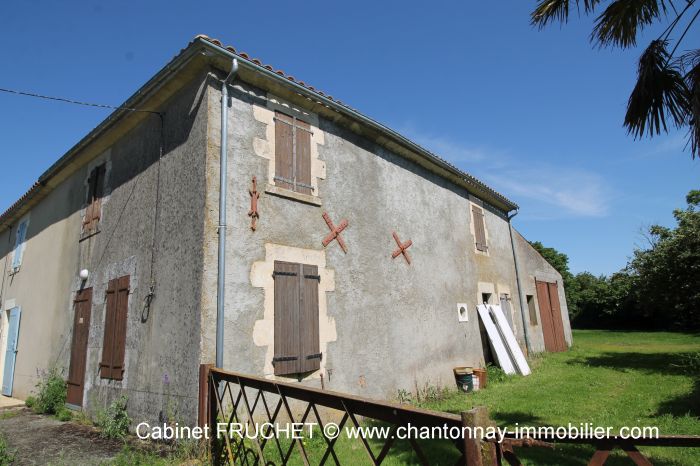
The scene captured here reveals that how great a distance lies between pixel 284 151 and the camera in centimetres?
629

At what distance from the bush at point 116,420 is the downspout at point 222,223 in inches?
80.8

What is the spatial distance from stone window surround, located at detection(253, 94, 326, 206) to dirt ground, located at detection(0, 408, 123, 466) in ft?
12.4

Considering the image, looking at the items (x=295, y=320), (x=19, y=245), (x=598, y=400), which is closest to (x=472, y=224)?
(x=598, y=400)

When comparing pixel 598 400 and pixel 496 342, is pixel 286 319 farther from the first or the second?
pixel 496 342

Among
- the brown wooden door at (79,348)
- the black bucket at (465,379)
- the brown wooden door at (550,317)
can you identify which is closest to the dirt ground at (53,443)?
the brown wooden door at (79,348)

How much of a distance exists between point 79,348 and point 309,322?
4.46 meters

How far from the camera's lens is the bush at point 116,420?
5508 mm

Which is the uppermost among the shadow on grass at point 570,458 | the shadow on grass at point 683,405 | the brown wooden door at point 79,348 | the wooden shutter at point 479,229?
the wooden shutter at point 479,229

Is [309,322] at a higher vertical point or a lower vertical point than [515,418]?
higher

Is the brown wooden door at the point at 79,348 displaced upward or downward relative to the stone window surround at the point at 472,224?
downward

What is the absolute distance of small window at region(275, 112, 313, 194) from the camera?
6195mm

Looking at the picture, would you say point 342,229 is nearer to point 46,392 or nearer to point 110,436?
point 110,436

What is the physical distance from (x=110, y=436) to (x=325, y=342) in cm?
309

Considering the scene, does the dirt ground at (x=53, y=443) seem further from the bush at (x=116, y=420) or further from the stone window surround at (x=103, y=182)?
the stone window surround at (x=103, y=182)
